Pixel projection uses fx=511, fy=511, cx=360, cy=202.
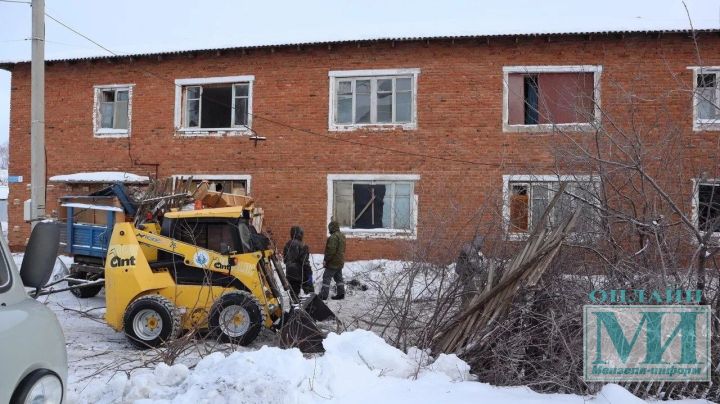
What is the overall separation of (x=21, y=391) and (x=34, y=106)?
28.3ft

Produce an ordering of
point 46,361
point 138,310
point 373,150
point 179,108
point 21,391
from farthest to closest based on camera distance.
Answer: point 179,108 < point 373,150 < point 138,310 < point 46,361 < point 21,391

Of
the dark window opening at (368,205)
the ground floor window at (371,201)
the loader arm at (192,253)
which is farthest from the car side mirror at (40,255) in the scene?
the dark window opening at (368,205)

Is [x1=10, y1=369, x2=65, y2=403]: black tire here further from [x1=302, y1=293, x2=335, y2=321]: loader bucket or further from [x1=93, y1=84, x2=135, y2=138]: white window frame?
[x1=93, y1=84, x2=135, y2=138]: white window frame

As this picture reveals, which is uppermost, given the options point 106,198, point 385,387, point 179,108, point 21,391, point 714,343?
point 179,108

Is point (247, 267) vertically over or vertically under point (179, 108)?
under

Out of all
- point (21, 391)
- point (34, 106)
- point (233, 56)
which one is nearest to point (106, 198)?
point (34, 106)

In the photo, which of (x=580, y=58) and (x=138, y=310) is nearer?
(x=138, y=310)

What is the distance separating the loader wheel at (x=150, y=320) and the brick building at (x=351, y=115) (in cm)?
607

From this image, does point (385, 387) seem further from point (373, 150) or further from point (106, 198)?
point (373, 150)

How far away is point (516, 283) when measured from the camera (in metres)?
4.84

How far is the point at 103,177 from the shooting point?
45.1 feet

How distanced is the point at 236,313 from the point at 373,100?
8125 millimetres

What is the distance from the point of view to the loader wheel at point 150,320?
263 inches

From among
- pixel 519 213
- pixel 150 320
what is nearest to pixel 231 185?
pixel 150 320
